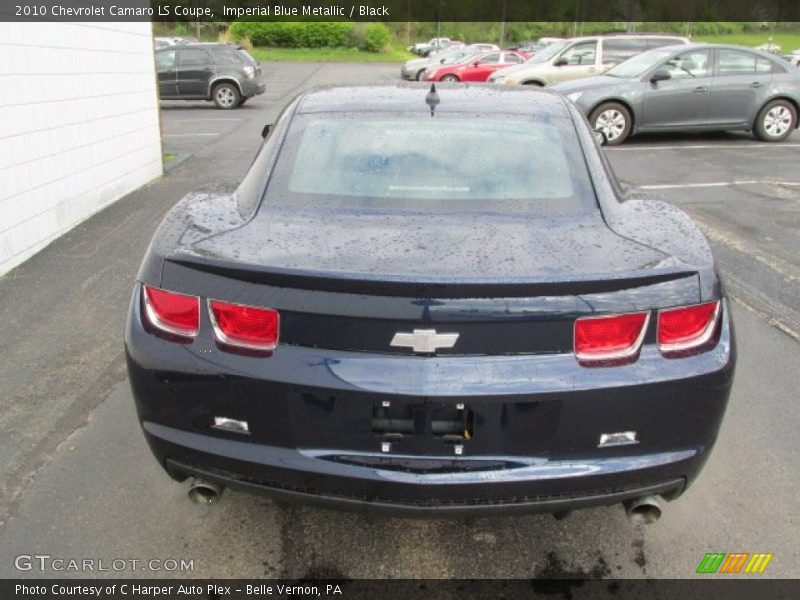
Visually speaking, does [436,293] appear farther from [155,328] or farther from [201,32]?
[201,32]

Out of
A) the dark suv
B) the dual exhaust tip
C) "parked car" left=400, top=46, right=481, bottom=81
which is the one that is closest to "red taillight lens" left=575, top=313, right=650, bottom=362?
the dual exhaust tip

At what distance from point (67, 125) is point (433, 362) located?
6085mm

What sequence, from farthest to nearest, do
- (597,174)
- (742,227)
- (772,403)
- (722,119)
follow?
(722,119) → (742,227) → (772,403) → (597,174)

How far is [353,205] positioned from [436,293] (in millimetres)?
735

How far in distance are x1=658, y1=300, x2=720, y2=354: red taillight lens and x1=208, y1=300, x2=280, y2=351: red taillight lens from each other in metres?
1.16

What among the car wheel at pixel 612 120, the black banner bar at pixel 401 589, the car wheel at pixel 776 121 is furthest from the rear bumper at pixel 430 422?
the car wheel at pixel 776 121

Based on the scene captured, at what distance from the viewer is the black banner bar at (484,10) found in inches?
1854

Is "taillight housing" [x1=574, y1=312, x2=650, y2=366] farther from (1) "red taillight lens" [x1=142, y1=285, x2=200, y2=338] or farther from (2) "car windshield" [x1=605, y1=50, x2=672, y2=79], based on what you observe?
(2) "car windshield" [x1=605, y1=50, x2=672, y2=79]

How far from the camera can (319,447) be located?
214cm

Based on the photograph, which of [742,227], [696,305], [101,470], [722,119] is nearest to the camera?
[696,305]

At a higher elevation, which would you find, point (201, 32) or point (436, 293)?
point (201, 32)

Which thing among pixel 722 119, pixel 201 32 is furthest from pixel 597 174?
pixel 201 32

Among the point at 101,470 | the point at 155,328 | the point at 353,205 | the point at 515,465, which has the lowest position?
the point at 101,470

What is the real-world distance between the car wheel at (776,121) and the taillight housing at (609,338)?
39.5 ft
